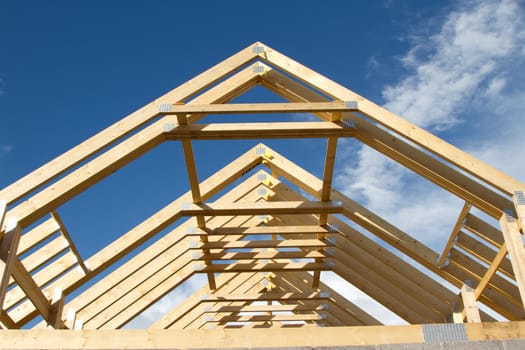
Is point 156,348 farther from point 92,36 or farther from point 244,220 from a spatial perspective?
point 92,36

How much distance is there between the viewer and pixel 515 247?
17.8 feet

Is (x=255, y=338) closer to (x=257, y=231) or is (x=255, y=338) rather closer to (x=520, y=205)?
(x=520, y=205)

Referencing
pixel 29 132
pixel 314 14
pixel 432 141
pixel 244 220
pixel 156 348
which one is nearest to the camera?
pixel 156 348

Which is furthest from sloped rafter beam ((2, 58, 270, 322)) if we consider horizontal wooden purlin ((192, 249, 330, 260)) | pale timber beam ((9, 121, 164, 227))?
horizontal wooden purlin ((192, 249, 330, 260))

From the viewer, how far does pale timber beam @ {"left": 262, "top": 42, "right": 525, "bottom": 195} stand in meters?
5.55

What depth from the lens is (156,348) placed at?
13.2 feet

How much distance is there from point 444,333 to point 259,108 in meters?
3.27

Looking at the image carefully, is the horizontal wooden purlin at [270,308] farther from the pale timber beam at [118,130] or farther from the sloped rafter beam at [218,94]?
the pale timber beam at [118,130]

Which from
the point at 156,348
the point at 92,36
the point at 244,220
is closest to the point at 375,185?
the point at 244,220

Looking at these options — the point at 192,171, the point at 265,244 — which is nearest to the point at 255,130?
the point at 192,171

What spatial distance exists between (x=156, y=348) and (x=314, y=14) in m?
6.65

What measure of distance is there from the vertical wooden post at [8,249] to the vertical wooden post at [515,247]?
17.9 ft

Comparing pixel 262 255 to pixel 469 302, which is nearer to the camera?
pixel 469 302

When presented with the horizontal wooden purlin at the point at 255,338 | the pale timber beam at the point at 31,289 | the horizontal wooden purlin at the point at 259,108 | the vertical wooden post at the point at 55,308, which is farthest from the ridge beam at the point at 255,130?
the vertical wooden post at the point at 55,308
